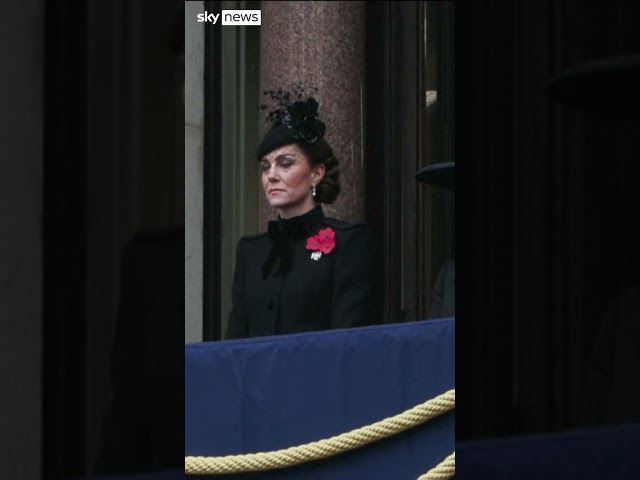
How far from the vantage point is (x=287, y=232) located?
2133 mm

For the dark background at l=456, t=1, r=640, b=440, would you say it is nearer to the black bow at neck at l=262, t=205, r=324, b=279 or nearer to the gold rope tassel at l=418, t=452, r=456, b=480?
the gold rope tassel at l=418, t=452, r=456, b=480

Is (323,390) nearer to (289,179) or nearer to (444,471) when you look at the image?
(444,471)

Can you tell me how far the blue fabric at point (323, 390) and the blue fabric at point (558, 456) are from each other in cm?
6

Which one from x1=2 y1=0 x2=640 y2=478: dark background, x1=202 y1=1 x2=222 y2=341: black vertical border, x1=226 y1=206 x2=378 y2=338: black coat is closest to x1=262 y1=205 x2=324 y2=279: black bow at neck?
x1=226 y1=206 x2=378 y2=338: black coat

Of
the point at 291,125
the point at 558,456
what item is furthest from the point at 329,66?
the point at 558,456

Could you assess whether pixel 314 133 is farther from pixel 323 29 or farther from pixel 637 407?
pixel 637 407

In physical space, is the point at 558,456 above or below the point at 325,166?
below

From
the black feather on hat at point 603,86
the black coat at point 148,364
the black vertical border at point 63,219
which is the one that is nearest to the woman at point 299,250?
the black coat at point 148,364

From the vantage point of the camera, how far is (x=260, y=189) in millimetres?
2131

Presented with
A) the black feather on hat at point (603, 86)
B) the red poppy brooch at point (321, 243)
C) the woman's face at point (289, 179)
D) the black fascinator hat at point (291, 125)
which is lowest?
the red poppy brooch at point (321, 243)

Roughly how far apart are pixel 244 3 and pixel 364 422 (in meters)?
1.11

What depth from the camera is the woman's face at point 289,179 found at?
2113 mm

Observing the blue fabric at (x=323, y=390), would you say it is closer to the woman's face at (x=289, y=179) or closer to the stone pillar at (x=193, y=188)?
the stone pillar at (x=193, y=188)

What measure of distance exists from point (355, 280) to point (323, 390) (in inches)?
8.9
